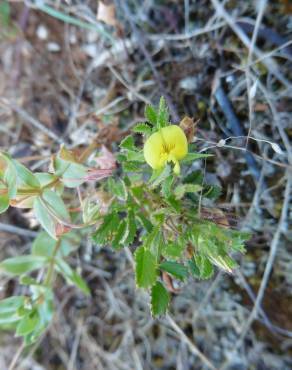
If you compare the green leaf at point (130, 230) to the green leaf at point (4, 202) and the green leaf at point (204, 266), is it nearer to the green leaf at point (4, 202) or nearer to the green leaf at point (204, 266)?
the green leaf at point (204, 266)

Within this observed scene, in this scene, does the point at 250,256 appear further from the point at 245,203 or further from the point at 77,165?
the point at 77,165

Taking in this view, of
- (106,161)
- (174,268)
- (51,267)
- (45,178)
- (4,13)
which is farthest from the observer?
(4,13)

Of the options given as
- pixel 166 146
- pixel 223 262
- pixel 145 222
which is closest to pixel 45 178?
pixel 145 222

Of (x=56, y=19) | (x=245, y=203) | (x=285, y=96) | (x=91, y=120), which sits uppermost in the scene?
(x=56, y=19)

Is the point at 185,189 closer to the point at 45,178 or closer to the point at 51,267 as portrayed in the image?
the point at 45,178

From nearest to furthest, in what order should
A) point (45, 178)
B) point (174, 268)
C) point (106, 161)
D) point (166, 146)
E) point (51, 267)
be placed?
point (166, 146) → point (174, 268) → point (45, 178) → point (106, 161) → point (51, 267)

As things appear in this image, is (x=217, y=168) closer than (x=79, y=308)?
Yes

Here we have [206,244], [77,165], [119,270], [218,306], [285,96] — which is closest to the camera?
[206,244]

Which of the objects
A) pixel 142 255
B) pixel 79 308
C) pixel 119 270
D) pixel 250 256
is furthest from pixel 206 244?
pixel 79 308
